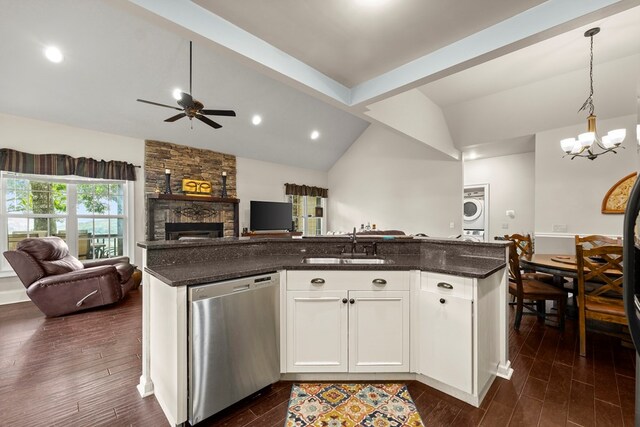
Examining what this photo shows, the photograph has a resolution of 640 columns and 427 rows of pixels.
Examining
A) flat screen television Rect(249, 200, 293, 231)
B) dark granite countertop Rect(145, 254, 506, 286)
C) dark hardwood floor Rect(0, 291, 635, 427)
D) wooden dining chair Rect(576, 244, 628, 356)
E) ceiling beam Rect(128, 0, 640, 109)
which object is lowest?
dark hardwood floor Rect(0, 291, 635, 427)

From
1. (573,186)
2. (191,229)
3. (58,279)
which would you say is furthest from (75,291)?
(573,186)

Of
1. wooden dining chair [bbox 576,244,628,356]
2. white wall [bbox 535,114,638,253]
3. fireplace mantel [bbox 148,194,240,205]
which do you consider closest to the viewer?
wooden dining chair [bbox 576,244,628,356]

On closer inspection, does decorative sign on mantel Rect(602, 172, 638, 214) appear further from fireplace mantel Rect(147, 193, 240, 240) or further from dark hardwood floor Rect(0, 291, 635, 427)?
fireplace mantel Rect(147, 193, 240, 240)

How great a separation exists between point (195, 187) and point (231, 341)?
14.8 ft

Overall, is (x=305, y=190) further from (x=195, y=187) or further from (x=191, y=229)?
(x=191, y=229)

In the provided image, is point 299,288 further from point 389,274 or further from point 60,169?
point 60,169

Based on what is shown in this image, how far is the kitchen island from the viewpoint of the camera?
179cm

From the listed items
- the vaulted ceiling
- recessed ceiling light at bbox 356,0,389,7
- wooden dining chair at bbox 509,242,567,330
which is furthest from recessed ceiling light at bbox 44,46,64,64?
wooden dining chair at bbox 509,242,567,330

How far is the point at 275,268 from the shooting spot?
192 centimetres

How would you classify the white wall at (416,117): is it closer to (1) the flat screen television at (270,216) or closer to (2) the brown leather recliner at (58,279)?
(1) the flat screen television at (270,216)

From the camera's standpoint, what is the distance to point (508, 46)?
224 centimetres

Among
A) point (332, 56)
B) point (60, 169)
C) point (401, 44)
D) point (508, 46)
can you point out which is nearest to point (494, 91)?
point (508, 46)

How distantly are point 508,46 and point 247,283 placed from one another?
270 cm

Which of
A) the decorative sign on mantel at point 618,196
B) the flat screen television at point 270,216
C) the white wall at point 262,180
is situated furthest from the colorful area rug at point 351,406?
the white wall at point 262,180
